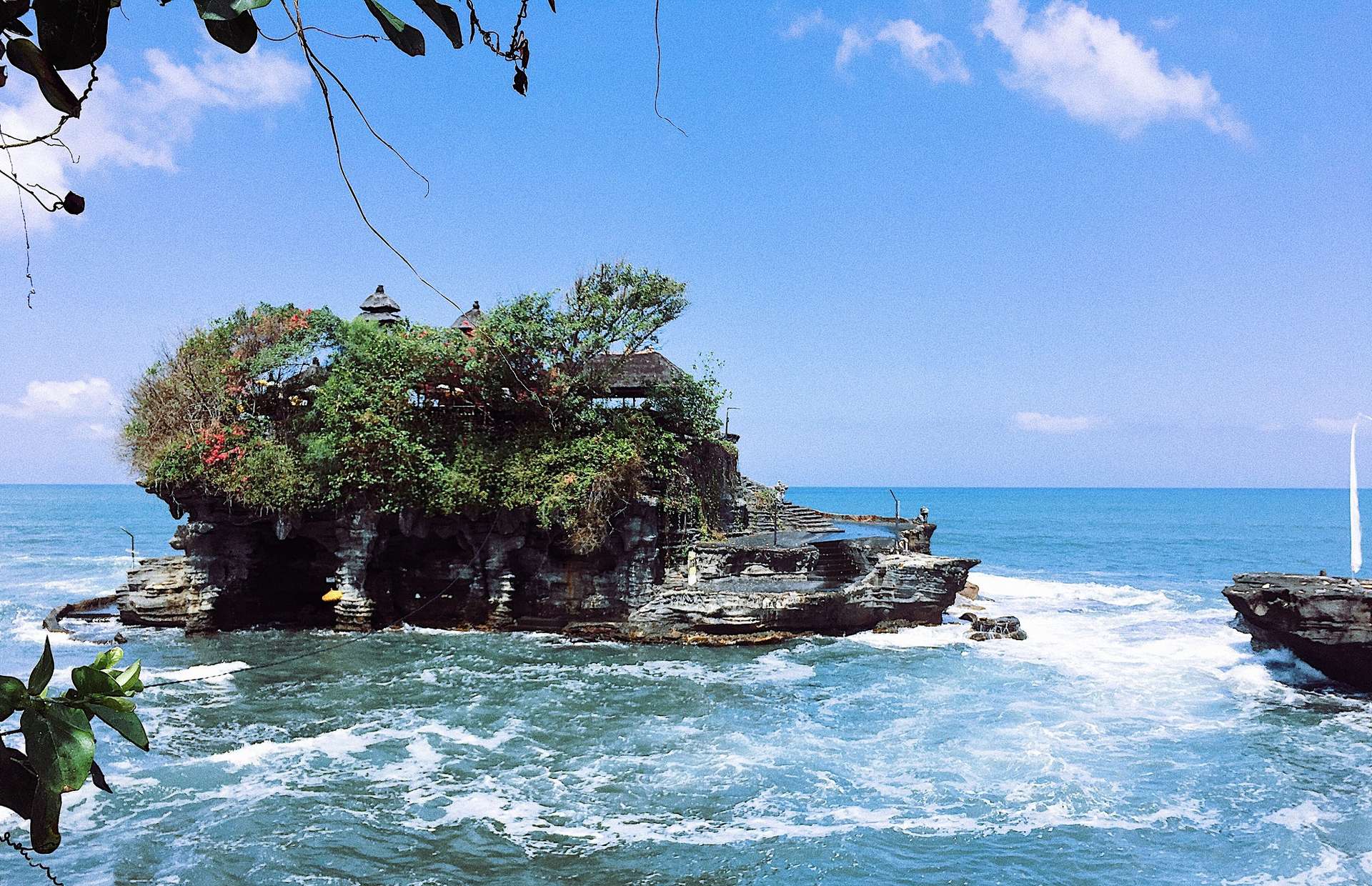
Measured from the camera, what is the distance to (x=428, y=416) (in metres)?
22.7

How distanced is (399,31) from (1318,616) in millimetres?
21000

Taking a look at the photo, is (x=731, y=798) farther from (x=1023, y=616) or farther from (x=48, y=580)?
(x=48, y=580)

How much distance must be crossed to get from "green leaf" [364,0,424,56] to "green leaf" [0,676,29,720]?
1.39 meters

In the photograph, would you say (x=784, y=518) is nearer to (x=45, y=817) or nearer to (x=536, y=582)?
(x=536, y=582)

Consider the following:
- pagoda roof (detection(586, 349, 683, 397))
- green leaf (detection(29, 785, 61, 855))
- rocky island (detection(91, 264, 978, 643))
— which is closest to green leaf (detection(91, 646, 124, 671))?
green leaf (detection(29, 785, 61, 855))

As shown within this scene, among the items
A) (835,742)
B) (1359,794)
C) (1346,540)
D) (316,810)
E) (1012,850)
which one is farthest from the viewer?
(1346,540)

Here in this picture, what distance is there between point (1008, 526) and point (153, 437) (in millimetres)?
73901

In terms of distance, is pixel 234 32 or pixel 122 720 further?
pixel 122 720

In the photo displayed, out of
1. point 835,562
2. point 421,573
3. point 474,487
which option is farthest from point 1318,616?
point 421,573

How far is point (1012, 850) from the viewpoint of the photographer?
35.0ft

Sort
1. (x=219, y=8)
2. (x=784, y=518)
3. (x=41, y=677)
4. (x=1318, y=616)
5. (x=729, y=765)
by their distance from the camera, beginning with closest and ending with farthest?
(x=219, y=8) → (x=41, y=677) → (x=729, y=765) → (x=1318, y=616) → (x=784, y=518)

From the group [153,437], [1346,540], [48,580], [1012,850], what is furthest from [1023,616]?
[1346,540]

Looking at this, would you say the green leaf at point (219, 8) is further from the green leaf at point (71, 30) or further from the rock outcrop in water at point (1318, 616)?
the rock outcrop in water at point (1318, 616)

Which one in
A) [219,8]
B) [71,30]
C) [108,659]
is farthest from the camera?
[108,659]
